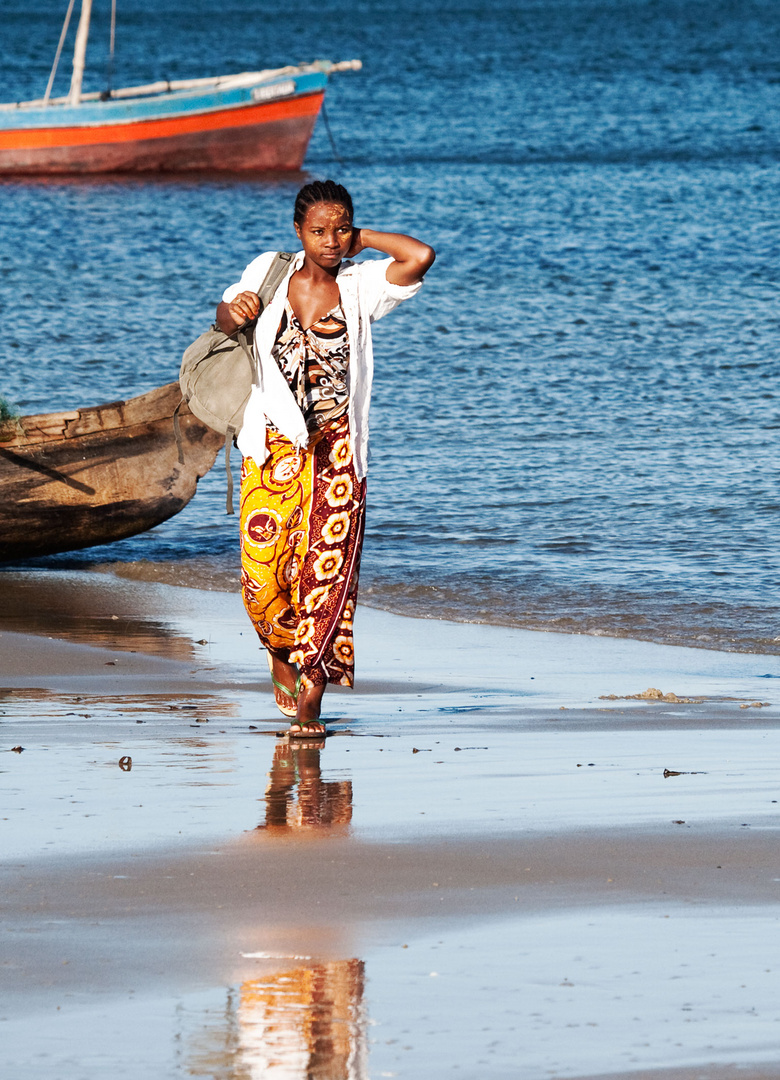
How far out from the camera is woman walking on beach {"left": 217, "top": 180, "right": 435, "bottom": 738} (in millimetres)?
5148

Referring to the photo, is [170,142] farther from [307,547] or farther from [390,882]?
[390,882]

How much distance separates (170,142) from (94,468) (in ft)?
90.3

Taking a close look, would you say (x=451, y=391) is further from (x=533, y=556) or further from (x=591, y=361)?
(x=533, y=556)

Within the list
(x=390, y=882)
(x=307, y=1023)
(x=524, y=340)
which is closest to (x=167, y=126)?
(x=524, y=340)

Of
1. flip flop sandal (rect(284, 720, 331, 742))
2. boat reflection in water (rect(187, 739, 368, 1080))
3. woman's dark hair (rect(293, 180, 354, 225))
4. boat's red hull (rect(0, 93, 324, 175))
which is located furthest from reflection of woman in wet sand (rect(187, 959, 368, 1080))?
boat's red hull (rect(0, 93, 324, 175))

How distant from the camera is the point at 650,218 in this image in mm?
25766

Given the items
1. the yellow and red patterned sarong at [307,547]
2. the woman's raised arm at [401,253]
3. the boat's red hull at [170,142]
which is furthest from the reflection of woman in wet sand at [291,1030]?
the boat's red hull at [170,142]

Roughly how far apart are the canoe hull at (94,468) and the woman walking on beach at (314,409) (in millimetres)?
3417

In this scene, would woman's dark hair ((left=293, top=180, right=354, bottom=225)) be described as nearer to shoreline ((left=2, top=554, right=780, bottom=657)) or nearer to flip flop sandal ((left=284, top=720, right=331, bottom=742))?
flip flop sandal ((left=284, top=720, right=331, bottom=742))

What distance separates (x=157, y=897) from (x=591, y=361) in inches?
483

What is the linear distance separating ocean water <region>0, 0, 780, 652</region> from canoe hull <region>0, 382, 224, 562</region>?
1.61 ft

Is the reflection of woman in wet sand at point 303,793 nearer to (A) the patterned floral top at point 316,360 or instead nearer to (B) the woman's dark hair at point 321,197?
(A) the patterned floral top at point 316,360

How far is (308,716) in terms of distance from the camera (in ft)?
17.8

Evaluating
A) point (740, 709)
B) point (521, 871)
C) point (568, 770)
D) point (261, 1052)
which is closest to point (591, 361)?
point (740, 709)
